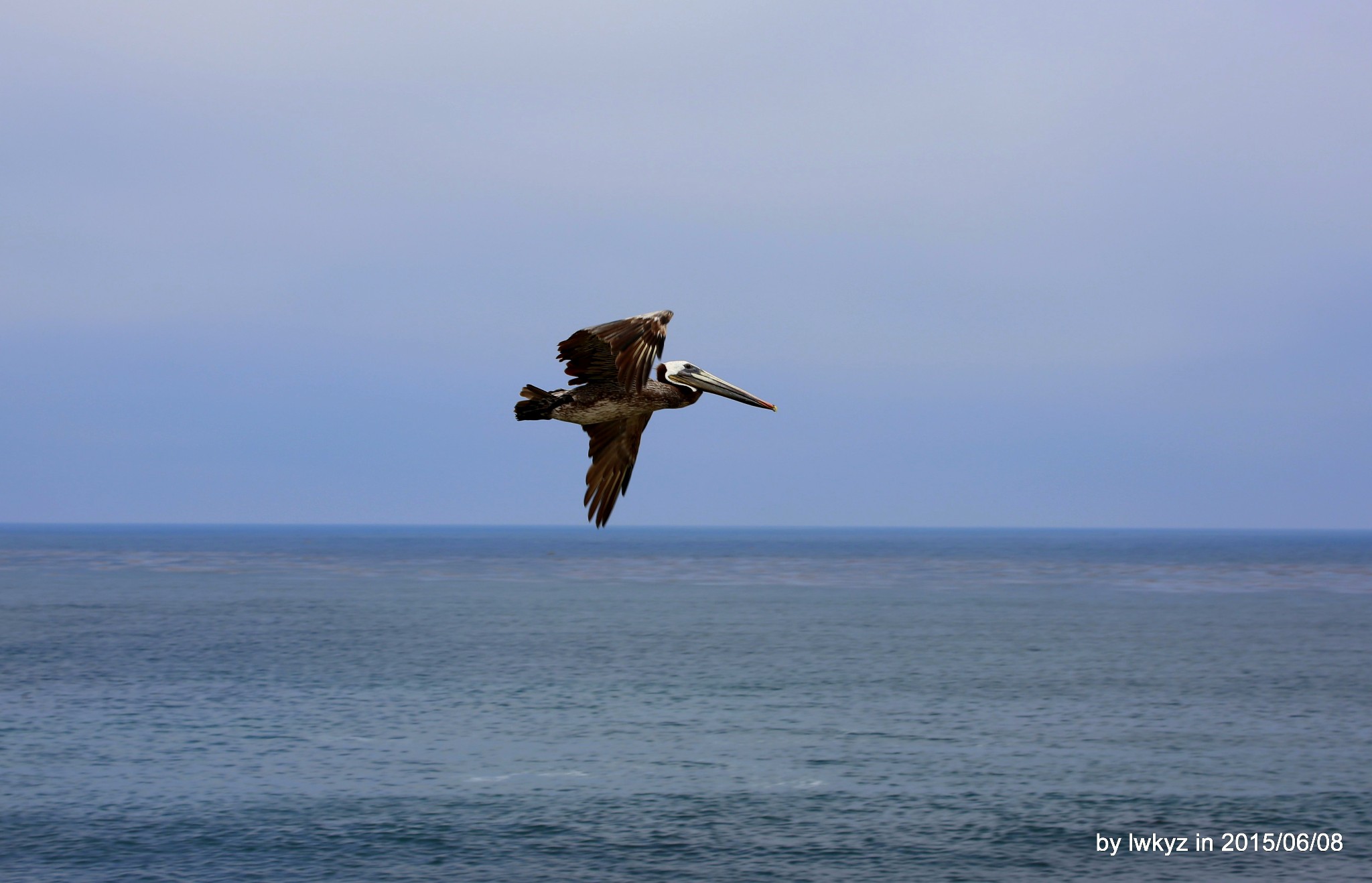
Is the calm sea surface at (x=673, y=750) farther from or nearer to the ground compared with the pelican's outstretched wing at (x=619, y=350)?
nearer to the ground

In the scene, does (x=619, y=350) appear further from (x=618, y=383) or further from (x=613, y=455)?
(x=613, y=455)

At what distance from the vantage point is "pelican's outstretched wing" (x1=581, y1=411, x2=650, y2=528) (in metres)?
10.7

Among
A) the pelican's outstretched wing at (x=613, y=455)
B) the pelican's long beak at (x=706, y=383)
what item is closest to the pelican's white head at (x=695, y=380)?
the pelican's long beak at (x=706, y=383)

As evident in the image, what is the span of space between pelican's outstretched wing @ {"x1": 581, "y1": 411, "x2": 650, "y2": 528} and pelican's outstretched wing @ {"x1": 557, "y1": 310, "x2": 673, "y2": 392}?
4.08 ft

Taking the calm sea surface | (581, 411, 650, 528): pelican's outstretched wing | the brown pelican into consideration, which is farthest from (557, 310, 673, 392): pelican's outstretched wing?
the calm sea surface

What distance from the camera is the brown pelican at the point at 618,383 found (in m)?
8.98

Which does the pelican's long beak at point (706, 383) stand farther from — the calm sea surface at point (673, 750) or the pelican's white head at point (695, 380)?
the calm sea surface at point (673, 750)

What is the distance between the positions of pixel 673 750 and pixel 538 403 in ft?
203

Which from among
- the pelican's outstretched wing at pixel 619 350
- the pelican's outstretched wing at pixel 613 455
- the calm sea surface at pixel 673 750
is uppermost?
the pelican's outstretched wing at pixel 619 350

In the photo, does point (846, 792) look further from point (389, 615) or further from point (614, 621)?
point (389, 615)

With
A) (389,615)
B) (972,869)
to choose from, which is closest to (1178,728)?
(972,869)

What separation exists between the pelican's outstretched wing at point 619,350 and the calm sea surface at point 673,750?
40.9m

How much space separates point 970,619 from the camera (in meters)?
141

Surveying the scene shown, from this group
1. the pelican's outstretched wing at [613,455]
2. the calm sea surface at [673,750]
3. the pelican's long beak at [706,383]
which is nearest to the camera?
the pelican's long beak at [706,383]
